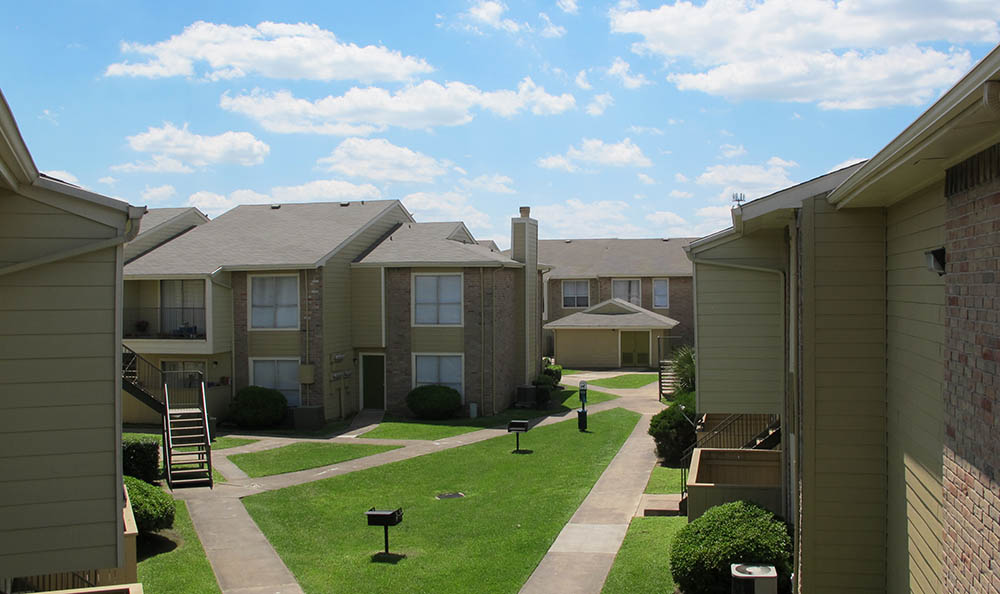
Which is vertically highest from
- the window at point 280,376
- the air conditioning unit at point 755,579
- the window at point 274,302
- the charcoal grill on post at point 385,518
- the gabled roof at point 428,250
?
the gabled roof at point 428,250

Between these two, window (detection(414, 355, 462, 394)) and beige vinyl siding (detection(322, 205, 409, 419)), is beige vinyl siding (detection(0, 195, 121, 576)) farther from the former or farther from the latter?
window (detection(414, 355, 462, 394))

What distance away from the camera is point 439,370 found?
29031mm

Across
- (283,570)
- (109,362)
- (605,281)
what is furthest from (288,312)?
(605,281)

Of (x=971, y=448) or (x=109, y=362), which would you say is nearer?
(x=971, y=448)

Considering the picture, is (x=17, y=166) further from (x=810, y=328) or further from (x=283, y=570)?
(x=283, y=570)

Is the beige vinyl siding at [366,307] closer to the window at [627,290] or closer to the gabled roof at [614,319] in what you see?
the gabled roof at [614,319]

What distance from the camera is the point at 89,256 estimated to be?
7508mm

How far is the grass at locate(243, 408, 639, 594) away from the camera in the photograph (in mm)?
12766

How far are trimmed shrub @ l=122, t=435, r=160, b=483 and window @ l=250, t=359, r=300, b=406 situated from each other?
10.2m

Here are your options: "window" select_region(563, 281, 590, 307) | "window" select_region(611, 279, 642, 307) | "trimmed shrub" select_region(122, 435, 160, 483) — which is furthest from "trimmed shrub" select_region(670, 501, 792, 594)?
"window" select_region(563, 281, 590, 307)

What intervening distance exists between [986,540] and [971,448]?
59cm

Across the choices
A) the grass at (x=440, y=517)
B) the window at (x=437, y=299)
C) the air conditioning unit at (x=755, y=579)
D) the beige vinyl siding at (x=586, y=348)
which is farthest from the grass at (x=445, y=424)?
the air conditioning unit at (x=755, y=579)

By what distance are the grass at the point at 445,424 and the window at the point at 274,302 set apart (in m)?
4.48

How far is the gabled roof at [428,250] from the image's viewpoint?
93.7ft
